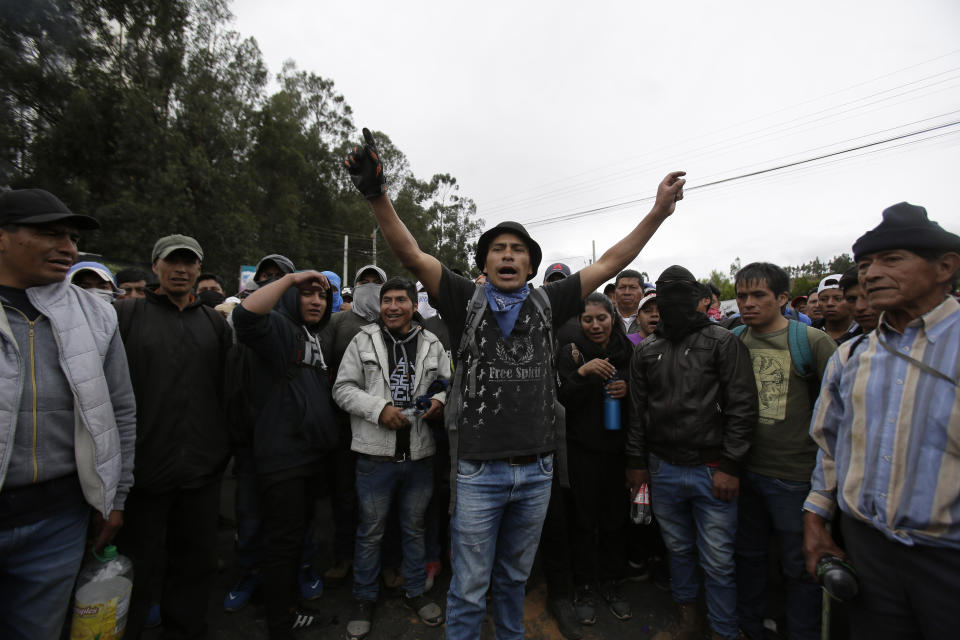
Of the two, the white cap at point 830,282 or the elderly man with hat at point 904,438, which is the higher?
the white cap at point 830,282

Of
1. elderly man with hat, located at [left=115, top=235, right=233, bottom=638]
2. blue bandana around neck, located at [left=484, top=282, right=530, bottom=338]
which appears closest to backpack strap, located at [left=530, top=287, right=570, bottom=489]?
blue bandana around neck, located at [left=484, top=282, right=530, bottom=338]

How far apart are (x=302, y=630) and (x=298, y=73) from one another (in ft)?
129

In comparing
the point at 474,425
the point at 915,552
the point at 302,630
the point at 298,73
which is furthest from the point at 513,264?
the point at 298,73

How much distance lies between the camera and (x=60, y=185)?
52.3 feet

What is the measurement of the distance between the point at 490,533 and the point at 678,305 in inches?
74.2

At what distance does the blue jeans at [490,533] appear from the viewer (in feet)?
6.65

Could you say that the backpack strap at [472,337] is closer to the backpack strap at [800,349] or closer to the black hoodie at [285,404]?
the black hoodie at [285,404]

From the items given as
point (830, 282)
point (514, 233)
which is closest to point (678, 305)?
point (514, 233)

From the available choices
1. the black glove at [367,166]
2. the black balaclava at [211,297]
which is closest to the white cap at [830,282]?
the black glove at [367,166]

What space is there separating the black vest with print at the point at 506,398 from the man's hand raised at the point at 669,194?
0.96 metres

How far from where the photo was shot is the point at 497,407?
2.10m

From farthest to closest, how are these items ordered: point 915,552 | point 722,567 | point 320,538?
point 320,538 → point 722,567 → point 915,552

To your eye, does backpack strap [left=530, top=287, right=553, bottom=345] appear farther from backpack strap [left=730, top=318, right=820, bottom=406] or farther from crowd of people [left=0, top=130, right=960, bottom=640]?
backpack strap [left=730, top=318, right=820, bottom=406]

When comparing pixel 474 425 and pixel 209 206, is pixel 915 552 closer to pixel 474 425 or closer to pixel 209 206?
pixel 474 425
